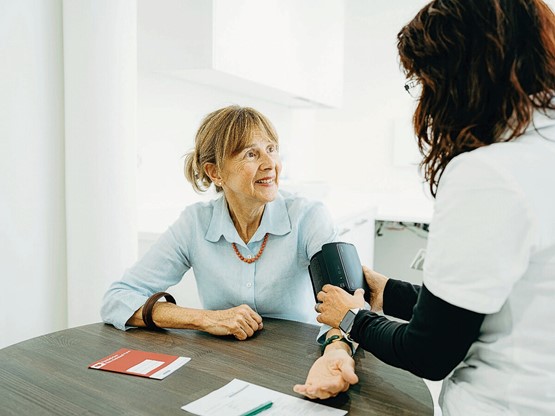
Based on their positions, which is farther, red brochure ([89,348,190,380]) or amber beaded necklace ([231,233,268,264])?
amber beaded necklace ([231,233,268,264])

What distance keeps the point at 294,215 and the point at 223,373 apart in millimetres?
609

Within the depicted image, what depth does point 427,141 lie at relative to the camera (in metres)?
1.01

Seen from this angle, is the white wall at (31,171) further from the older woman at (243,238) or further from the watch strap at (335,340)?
the watch strap at (335,340)

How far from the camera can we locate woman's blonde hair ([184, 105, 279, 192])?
160cm

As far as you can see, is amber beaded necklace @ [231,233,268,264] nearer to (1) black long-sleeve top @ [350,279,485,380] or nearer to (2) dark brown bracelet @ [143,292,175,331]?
(2) dark brown bracelet @ [143,292,175,331]

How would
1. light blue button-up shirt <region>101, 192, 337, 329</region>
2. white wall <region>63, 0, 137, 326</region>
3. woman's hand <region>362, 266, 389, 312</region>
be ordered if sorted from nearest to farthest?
1. woman's hand <region>362, 266, 389, 312</region>
2. light blue button-up shirt <region>101, 192, 337, 329</region>
3. white wall <region>63, 0, 137, 326</region>

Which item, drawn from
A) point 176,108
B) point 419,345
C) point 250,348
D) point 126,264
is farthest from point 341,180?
point 419,345

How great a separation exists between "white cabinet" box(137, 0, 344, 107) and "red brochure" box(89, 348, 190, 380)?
4.37 ft

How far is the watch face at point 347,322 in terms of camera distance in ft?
3.74

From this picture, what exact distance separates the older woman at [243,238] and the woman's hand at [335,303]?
0.29 meters

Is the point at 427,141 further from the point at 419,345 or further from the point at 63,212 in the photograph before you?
the point at 63,212

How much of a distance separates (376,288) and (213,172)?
607 millimetres

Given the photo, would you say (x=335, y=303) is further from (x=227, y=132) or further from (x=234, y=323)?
(x=227, y=132)

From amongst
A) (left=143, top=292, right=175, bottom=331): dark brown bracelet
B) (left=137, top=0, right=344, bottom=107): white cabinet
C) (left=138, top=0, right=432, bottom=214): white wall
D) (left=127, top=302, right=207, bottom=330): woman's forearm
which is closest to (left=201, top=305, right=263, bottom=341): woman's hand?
(left=127, top=302, right=207, bottom=330): woman's forearm
